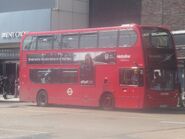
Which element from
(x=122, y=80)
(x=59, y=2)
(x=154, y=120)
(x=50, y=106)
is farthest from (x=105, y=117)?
(x=59, y=2)

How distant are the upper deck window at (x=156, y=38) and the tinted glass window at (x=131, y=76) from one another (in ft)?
4.30

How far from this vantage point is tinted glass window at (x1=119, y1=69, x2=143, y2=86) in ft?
87.7

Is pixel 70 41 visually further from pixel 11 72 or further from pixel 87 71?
pixel 11 72

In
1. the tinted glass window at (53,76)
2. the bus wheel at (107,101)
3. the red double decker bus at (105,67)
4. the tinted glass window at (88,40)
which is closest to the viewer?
the red double decker bus at (105,67)

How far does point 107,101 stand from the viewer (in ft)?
93.7

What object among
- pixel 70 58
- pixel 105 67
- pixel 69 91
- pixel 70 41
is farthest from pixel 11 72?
pixel 105 67

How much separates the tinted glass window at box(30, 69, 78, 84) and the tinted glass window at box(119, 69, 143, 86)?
314 cm

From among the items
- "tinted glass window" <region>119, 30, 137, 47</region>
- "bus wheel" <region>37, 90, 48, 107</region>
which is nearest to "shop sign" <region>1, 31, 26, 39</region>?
"bus wheel" <region>37, 90, 48, 107</region>

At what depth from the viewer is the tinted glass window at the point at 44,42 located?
3130 cm

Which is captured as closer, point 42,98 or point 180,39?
point 42,98

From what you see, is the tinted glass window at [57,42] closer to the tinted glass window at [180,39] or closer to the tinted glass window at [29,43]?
the tinted glass window at [29,43]

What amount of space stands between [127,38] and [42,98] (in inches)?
285

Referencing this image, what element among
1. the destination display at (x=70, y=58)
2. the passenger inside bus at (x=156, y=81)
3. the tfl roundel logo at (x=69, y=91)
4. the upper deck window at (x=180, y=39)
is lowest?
the tfl roundel logo at (x=69, y=91)

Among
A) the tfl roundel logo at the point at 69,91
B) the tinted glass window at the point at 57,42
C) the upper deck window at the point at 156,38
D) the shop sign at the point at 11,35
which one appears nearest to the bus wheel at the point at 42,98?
the tfl roundel logo at the point at 69,91
